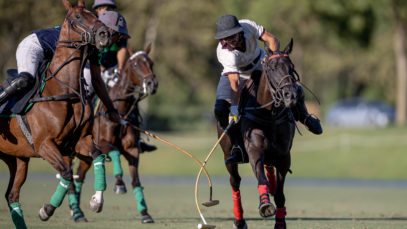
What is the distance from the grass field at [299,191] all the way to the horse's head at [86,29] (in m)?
3.26

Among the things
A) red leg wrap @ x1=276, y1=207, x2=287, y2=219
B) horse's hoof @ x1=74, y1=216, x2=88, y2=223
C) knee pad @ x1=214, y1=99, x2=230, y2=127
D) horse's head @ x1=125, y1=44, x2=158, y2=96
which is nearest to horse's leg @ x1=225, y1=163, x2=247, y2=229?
knee pad @ x1=214, y1=99, x2=230, y2=127

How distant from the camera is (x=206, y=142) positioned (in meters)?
30.2

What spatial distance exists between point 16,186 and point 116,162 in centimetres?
253

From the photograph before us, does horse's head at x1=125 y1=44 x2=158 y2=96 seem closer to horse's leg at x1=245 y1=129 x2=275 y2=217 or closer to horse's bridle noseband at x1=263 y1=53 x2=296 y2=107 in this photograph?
horse's leg at x1=245 y1=129 x2=275 y2=217

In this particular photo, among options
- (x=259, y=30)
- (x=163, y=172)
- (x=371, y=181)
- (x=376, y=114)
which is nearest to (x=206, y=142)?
(x=163, y=172)

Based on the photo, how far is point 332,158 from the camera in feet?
88.8

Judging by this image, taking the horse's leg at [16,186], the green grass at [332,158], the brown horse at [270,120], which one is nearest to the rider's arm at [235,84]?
the brown horse at [270,120]

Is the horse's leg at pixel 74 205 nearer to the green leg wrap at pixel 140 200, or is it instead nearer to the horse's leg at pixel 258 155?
the green leg wrap at pixel 140 200

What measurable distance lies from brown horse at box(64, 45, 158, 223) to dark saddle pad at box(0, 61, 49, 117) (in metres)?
3.12

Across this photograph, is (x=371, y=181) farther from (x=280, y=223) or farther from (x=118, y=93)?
(x=280, y=223)

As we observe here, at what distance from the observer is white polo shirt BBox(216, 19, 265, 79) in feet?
32.3

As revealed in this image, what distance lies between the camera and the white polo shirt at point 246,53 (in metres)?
9.84

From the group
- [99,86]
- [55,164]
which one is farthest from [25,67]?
[55,164]

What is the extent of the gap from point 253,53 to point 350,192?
1022cm
